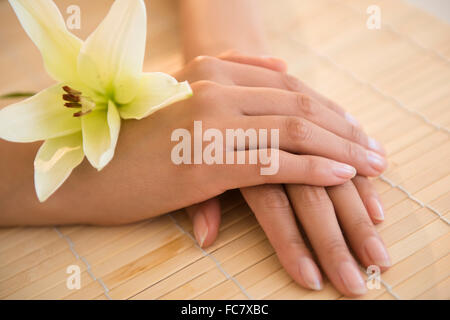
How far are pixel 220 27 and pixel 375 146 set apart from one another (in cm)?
38

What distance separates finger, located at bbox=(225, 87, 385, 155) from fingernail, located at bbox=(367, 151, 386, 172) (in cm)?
3

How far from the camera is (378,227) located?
2.05 feet

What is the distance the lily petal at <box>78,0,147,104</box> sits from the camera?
0.53 m

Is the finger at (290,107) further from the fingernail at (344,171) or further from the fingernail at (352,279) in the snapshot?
the fingernail at (352,279)

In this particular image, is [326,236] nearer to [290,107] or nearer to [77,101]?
[290,107]

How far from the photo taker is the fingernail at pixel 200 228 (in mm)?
632

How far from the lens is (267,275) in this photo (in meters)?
0.60

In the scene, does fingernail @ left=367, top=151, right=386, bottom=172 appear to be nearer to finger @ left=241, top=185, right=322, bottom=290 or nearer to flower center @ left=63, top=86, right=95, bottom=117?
finger @ left=241, top=185, right=322, bottom=290

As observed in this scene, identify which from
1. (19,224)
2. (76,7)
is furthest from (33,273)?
(76,7)

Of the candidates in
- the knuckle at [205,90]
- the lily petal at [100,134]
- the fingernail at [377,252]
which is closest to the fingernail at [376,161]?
the fingernail at [377,252]

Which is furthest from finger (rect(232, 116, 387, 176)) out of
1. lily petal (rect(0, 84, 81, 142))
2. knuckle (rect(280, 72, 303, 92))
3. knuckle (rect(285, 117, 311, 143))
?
lily petal (rect(0, 84, 81, 142))

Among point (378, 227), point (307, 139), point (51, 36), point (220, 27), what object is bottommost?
point (378, 227)

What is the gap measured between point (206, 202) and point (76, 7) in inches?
25.0

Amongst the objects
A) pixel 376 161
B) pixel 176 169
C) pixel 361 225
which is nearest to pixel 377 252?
pixel 361 225
